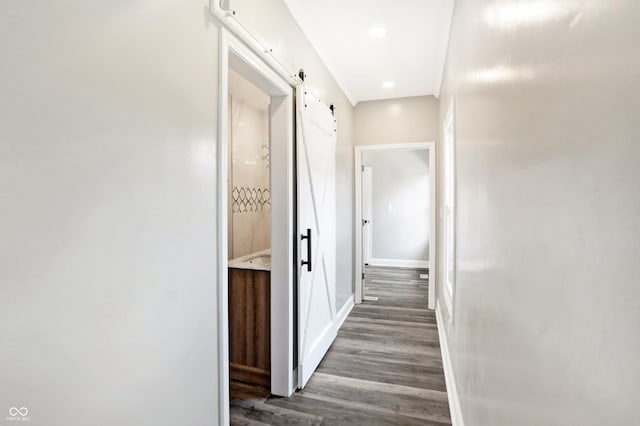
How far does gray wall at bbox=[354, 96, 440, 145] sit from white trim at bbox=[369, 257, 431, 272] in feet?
11.0

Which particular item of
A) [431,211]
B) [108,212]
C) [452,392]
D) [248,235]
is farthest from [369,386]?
[431,211]

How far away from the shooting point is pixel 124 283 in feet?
3.48

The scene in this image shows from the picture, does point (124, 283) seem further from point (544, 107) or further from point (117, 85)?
point (544, 107)

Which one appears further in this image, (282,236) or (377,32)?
(377,32)

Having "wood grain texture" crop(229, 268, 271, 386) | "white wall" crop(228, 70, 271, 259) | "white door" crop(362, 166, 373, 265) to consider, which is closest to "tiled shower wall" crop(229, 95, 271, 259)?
"white wall" crop(228, 70, 271, 259)

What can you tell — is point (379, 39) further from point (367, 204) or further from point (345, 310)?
point (367, 204)

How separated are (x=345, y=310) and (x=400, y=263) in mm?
3284

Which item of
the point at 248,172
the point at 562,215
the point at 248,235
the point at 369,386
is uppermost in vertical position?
the point at 248,172

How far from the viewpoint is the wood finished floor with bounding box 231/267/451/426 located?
2154 millimetres

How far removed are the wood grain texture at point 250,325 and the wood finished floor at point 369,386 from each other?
0.11 meters

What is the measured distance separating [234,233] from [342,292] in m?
1.44

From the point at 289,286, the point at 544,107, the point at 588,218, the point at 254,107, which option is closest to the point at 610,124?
the point at 588,218

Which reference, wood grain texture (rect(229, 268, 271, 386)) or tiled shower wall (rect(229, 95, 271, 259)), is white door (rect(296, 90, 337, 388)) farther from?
tiled shower wall (rect(229, 95, 271, 259))

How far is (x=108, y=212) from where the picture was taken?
39.7 inches
